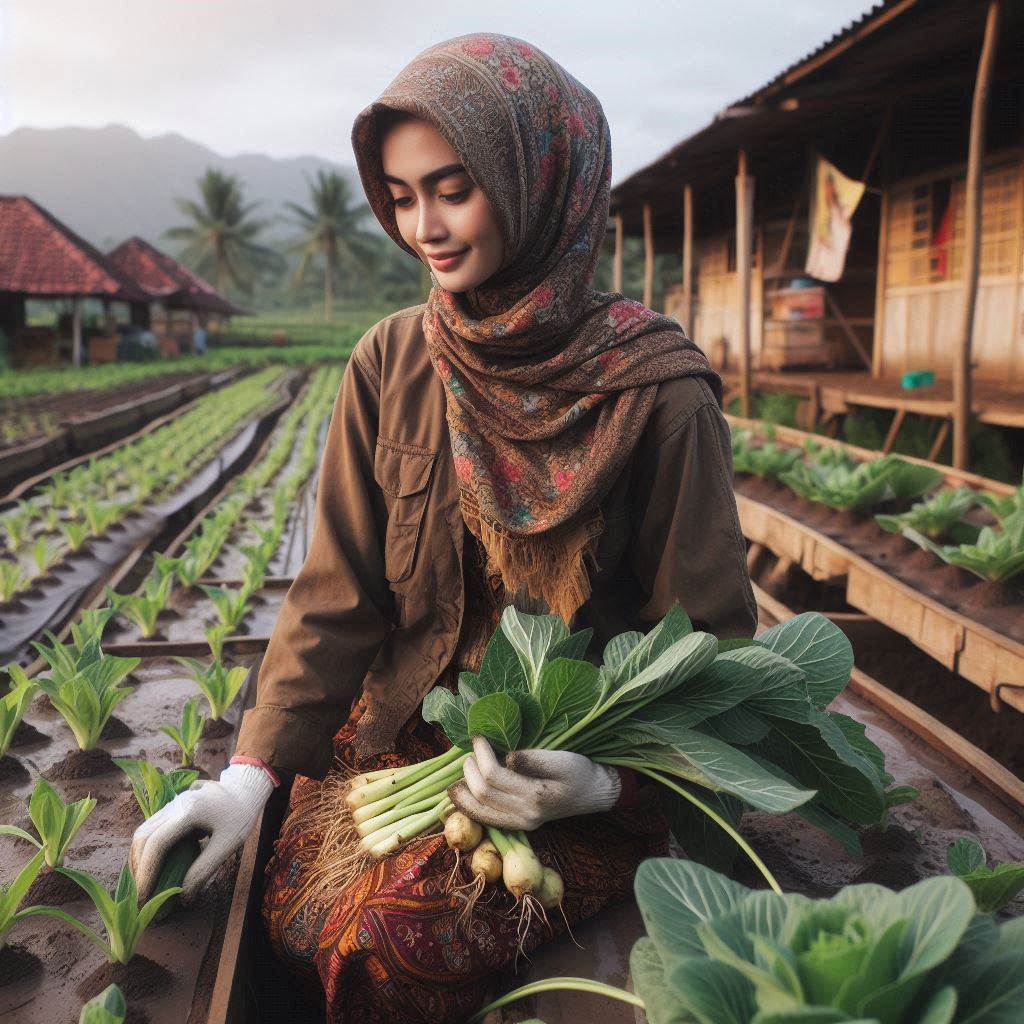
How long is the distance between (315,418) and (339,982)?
961cm

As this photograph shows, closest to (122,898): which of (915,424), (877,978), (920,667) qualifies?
(877,978)

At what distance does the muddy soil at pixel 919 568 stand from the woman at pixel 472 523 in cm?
185

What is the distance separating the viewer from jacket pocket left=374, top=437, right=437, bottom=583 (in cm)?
180

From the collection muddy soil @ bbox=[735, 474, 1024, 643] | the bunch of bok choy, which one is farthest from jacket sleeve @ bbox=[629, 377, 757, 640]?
muddy soil @ bbox=[735, 474, 1024, 643]

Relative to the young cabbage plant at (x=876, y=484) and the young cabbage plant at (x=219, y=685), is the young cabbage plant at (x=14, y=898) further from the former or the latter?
the young cabbage plant at (x=876, y=484)

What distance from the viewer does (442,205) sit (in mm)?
1579

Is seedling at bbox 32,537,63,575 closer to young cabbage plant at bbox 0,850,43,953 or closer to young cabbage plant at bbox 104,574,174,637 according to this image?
young cabbage plant at bbox 104,574,174,637

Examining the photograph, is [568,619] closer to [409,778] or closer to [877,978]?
[409,778]

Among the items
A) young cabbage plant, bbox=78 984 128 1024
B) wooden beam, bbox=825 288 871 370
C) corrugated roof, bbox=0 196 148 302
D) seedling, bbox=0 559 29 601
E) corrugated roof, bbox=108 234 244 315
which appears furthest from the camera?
corrugated roof, bbox=108 234 244 315

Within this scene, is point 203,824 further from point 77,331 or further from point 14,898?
point 77,331

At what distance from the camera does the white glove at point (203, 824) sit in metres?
1.45

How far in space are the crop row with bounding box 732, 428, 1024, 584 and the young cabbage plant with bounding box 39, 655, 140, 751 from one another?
2735mm

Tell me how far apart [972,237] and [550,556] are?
5.02 meters

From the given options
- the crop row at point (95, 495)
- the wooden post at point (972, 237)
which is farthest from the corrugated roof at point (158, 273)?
the wooden post at point (972, 237)
